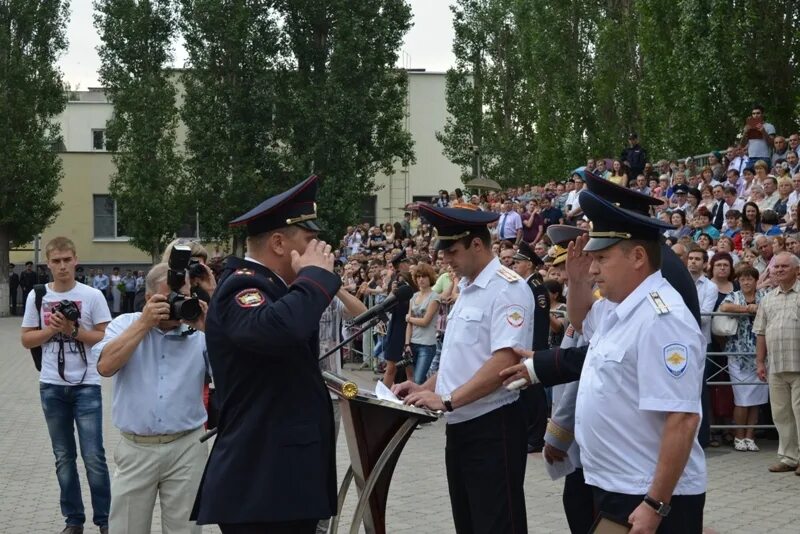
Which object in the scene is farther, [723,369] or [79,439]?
[723,369]

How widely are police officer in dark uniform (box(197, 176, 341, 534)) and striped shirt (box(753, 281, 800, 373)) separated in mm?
7232

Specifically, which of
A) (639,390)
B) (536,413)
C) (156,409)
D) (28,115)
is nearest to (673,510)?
(639,390)

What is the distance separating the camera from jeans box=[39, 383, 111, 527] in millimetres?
7551

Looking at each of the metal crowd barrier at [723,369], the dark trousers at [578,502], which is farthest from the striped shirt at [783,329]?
the dark trousers at [578,502]

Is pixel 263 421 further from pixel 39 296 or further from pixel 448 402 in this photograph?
pixel 39 296

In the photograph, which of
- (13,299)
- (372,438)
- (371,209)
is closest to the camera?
(372,438)

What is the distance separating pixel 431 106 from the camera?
5528 centimetres

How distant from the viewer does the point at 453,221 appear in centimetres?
543

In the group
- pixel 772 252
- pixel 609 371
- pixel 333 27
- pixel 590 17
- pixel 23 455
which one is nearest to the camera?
pixel 609 371

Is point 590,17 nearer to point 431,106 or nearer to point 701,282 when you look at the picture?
point 431,106

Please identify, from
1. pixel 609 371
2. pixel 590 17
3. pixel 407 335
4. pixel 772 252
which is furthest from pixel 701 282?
pixel 590 17

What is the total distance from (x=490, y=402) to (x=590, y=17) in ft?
119

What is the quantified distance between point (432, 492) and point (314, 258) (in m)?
5.66

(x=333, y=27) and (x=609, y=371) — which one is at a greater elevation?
(x=333, y=27)
